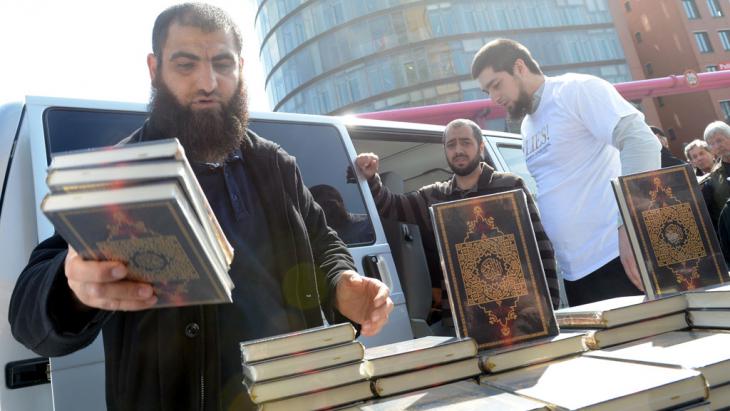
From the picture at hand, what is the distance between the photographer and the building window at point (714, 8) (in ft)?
116

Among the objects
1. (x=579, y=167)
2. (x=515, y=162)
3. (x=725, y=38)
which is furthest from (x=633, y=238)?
(x=725, y=38)

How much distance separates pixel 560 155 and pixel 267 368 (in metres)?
1.91

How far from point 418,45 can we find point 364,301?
112 ft

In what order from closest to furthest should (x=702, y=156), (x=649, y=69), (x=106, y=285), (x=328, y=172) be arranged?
(x=106, y=285), (x=328, y=172), (x=702, y=156), (x=649, y=69)

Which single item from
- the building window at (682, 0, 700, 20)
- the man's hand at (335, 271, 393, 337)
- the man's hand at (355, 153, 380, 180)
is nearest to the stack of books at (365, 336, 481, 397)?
the man's hand at (335, 271, 393, 337)

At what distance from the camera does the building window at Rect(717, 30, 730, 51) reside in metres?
34.9

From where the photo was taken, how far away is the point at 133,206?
2.35 feet

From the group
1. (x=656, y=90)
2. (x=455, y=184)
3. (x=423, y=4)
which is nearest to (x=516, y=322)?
(x=455, y=184)

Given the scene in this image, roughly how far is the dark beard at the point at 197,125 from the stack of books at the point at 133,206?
0.72 m

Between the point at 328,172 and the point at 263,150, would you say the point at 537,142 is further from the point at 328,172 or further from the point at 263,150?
the point at 263,150

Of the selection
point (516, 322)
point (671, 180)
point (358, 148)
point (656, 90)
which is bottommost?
point (516, 322)

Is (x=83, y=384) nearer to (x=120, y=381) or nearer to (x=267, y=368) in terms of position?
(x=120, y=381)

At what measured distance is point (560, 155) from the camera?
2373 mm

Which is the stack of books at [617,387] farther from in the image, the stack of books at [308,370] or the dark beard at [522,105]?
the dark beard at [522,105]
